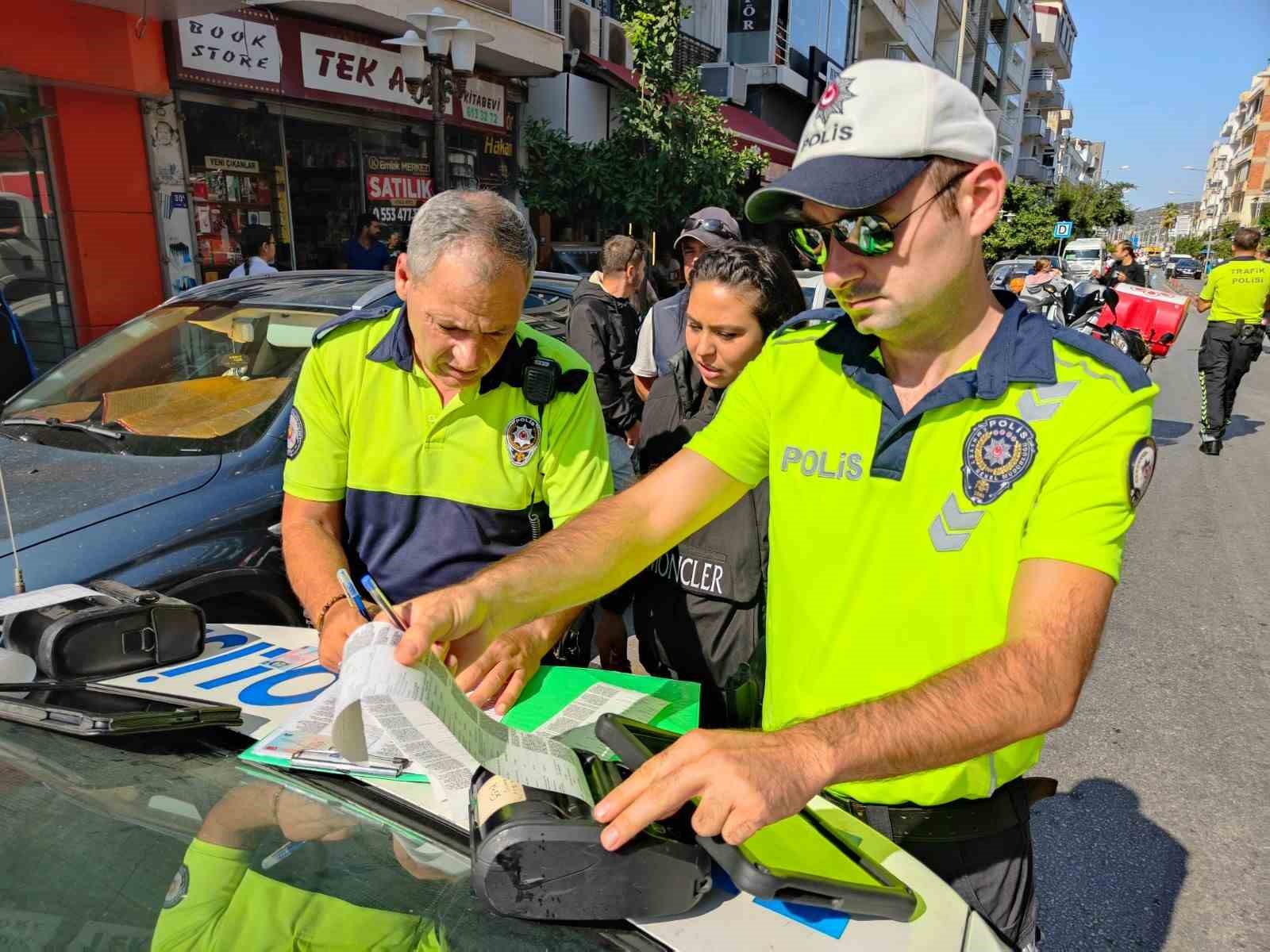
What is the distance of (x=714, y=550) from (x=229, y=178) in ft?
29.9

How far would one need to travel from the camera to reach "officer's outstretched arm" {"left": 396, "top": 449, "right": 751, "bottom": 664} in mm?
1301

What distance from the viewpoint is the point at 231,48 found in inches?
350

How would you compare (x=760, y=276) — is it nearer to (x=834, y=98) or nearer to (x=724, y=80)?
(x=834, y=98)

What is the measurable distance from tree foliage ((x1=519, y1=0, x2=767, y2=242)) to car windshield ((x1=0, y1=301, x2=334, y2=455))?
8.74m

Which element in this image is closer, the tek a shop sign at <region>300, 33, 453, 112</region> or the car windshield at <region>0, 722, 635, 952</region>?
the car windshield at <region>0, 722, 635, 952</region>

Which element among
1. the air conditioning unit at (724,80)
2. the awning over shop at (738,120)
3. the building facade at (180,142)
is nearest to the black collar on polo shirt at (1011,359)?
the building facade at (180,142)

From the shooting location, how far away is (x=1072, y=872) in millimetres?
2852

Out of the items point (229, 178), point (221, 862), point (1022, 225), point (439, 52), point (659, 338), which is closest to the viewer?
point (221, 862)

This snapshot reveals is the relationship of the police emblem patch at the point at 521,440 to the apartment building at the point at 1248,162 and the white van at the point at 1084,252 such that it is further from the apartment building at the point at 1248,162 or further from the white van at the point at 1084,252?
the apartment building at the point at 1248,162

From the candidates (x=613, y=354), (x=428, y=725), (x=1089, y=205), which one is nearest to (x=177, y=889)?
(x=428, y=725)

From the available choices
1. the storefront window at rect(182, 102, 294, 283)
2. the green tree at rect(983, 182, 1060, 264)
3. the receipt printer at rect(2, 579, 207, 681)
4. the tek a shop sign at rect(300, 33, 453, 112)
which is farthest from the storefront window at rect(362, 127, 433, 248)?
the green tree at rect(983, 182, 1060, 264)

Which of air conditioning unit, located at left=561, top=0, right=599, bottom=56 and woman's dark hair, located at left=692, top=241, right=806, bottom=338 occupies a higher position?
air conditioning unit, located at left=561, top=0, right=599, bottom=56

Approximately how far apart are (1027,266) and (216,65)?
1914 centimetres

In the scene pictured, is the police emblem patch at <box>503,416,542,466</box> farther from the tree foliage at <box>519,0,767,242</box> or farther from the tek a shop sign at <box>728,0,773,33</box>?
the tek a shop sign at <box>728,0,773,33</box>
